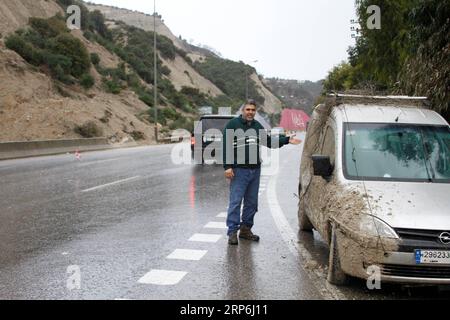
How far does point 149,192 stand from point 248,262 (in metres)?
6.51

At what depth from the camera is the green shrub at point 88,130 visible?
37656mm

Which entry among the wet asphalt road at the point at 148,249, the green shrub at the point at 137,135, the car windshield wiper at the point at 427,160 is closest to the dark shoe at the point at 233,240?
the wet asphalt road at the point at 148,249

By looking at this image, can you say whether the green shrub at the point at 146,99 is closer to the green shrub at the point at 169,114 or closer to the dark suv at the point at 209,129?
the green shrub at the point at 169,114

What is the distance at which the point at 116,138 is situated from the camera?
41.3m

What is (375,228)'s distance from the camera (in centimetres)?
498

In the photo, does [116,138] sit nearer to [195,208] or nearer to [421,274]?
[195,208]

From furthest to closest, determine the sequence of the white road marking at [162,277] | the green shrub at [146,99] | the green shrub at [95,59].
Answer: the green shrub at [146,99], the green shrub at [95,59], the white road marking at [162,277]

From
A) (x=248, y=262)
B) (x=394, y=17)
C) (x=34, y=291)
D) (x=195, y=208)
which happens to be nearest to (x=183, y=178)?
(x=195, y=208)

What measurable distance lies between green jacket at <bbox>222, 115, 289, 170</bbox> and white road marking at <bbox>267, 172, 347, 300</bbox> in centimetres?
119

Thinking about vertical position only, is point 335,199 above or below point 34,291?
above

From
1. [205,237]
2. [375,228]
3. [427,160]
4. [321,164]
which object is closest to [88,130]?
[205,237]

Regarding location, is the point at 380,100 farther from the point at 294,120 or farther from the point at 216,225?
the point at 216,225

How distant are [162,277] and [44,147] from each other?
77.5 feet
